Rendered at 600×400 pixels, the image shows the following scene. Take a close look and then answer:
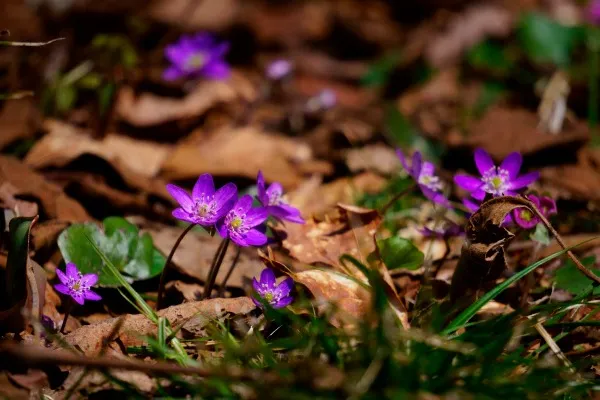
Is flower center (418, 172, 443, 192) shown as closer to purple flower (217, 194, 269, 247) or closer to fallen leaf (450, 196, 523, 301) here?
fallen leaf (450, 196, 523, 301)

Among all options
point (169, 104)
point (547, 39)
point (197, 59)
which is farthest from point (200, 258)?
point (547, 39)

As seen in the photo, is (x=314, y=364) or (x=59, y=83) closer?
(x=314, y=364)

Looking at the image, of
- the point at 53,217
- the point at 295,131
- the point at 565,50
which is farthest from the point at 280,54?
the point at 53,217

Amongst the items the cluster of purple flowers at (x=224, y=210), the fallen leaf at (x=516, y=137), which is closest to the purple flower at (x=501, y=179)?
the cluster of purple flowers at (x=224, y=210)

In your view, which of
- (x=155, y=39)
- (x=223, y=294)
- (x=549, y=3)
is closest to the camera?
(x=223, y=294)

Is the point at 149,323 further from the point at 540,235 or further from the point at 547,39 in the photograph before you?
the point at 547,39

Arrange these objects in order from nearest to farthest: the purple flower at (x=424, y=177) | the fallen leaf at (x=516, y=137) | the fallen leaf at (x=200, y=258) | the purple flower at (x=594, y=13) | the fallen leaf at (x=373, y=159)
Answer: the purple flower at (x=424, y=177), the fallen leaf at (x=200, y=258), the fallen leaf at (x=516, y=137), the fallen leaf at (x=373, y=159), the purple flower at (x=594, y=13)

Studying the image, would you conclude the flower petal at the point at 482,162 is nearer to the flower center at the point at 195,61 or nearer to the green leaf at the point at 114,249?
the green leaf at the point at 114,249

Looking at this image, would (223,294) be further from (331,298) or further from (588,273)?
(588,273)
